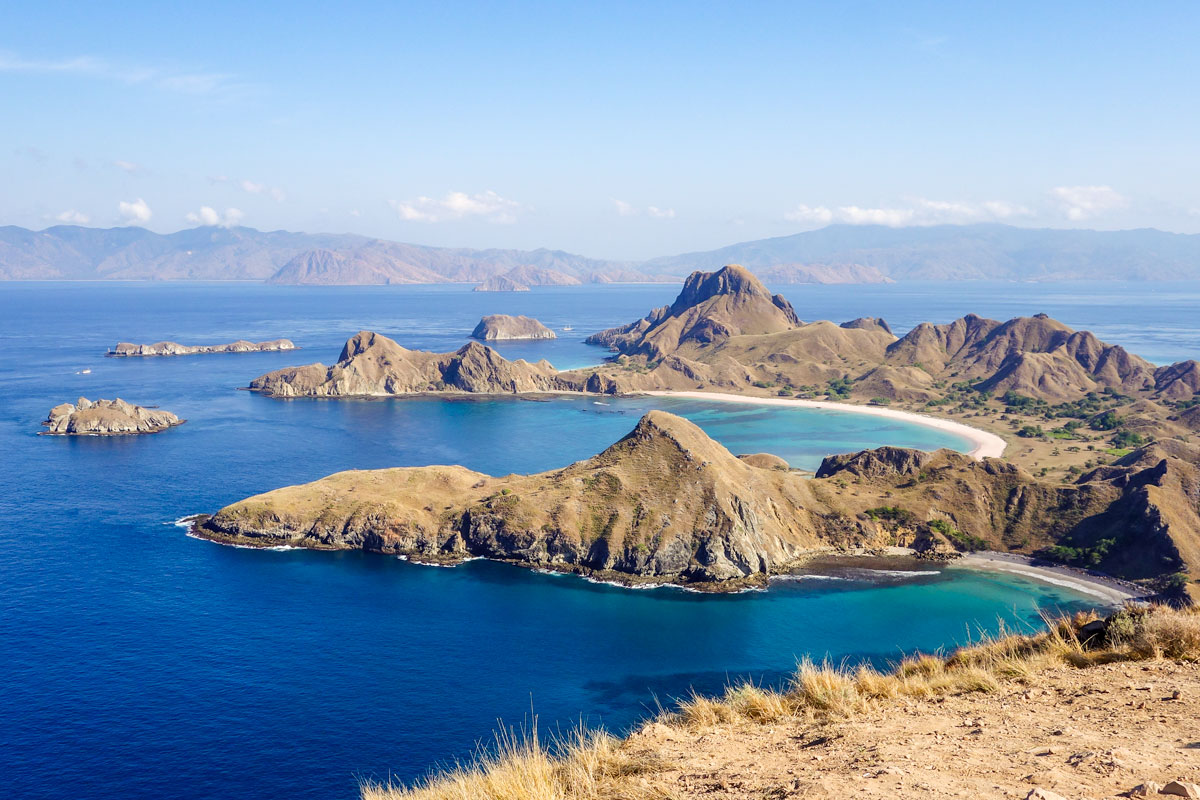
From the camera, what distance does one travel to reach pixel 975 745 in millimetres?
13812

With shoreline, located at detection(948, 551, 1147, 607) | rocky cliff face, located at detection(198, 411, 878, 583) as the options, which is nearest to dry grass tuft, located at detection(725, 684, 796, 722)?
rocky cliff face, located at detection(198, 411, 878, 583)

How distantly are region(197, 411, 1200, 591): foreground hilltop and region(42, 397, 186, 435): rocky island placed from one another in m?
69.5

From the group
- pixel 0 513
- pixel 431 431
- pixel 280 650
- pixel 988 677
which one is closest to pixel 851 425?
pixel 431 431

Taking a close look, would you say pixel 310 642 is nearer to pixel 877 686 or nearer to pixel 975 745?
pixel 877 686

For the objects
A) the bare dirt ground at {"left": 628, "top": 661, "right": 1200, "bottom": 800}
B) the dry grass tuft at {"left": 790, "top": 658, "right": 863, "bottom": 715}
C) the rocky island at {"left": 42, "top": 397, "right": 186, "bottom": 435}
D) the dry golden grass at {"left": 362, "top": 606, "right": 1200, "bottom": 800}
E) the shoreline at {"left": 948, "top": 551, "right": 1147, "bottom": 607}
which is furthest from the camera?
the rocky island at {"left": 42, "top": 397, "right": 186, "bottom": 435}

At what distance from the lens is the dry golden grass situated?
48.1 feet

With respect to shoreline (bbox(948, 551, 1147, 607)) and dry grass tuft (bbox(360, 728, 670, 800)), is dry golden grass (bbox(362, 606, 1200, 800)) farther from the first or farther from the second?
shoreline (bbox(948, 551, 1147, 607))

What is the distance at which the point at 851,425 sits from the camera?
17062cm

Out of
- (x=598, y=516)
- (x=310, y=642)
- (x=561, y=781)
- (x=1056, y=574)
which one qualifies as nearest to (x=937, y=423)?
(x=1056, y=574)

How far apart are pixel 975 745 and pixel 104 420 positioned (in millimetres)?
172781

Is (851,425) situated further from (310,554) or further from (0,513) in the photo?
(0,513)

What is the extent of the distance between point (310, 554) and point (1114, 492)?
9397 centimetres

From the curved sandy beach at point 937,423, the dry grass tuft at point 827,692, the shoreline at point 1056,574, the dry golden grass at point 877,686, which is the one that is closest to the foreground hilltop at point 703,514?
the shoreline at point 1056,574

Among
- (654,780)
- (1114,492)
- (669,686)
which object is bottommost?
(669,686)
